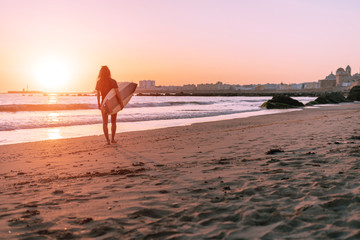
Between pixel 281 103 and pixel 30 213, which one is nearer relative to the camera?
pixel 30 213

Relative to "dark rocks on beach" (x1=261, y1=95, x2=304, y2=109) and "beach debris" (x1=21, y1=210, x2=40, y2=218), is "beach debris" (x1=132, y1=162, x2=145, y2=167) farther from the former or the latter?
"dark rocks on beach" (x1=261, y1=95, x2=304, y2=109)

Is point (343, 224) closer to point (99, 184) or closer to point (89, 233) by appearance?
point (89, 233)

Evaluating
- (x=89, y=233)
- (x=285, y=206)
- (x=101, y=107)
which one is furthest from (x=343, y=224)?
(x=101, y=107)

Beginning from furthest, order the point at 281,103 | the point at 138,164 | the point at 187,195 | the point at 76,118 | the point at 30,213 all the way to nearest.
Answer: the point at 281,103, the point at 76,118, the point at 138,164, the point at 187,195, the point at 30,213

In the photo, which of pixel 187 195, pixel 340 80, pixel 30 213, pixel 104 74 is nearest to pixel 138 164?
pixel 187 195

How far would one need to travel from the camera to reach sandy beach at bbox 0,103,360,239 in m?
2.75

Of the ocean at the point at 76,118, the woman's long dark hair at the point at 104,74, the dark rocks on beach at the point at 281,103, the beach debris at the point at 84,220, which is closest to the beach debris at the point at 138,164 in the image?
the beach debris at the point at 84,220

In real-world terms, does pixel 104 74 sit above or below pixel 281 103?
above

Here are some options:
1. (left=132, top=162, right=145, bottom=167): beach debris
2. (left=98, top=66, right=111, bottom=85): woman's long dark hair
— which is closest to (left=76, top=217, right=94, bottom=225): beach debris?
(left=132, top=162, right=145, bottom=167): beach debris

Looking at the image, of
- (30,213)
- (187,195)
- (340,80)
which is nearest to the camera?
(30,213)

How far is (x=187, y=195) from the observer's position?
3.67 metres

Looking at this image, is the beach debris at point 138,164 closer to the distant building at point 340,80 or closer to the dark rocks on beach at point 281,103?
the dark rocks on beach at point 281,103

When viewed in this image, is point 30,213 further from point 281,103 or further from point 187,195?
point 281,103

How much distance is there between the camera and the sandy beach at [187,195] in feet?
9.01
